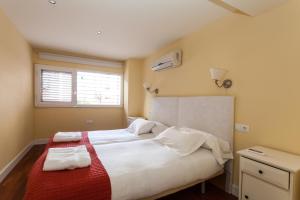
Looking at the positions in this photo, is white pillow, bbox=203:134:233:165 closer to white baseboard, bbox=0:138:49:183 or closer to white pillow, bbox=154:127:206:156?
white pillow, bbox=154:127:206:156

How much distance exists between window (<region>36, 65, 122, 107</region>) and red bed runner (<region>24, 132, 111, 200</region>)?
3.14 meters

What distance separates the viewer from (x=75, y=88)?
14.5ft

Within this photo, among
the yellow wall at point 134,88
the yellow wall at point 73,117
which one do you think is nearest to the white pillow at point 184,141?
the yellow wall at point 134,88

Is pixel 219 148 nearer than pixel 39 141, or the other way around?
pixel 219 148

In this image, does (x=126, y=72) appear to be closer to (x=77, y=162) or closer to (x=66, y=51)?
(x=66, y=51)

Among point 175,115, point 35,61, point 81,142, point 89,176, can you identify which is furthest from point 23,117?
point 175,115

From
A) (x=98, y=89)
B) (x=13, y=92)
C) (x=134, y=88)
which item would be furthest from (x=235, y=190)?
(x=98, y=89)

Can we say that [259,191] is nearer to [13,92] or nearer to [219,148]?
[219,148]

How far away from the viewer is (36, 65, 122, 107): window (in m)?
4.11

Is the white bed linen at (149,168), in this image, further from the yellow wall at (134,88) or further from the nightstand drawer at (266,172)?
the yellow wall at (134,88)

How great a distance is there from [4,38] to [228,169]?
145 inches

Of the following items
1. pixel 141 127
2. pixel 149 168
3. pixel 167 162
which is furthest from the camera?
pixel 141 127

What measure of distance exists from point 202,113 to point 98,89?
3211 mm

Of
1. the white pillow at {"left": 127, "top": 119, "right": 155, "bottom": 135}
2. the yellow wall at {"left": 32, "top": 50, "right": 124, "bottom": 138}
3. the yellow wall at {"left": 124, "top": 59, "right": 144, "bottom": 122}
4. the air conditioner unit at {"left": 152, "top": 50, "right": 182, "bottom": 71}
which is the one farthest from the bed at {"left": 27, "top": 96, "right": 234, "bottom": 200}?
the yellow wall at {"left": 32, "top": 50, "right": 124, "bottom": 138}
